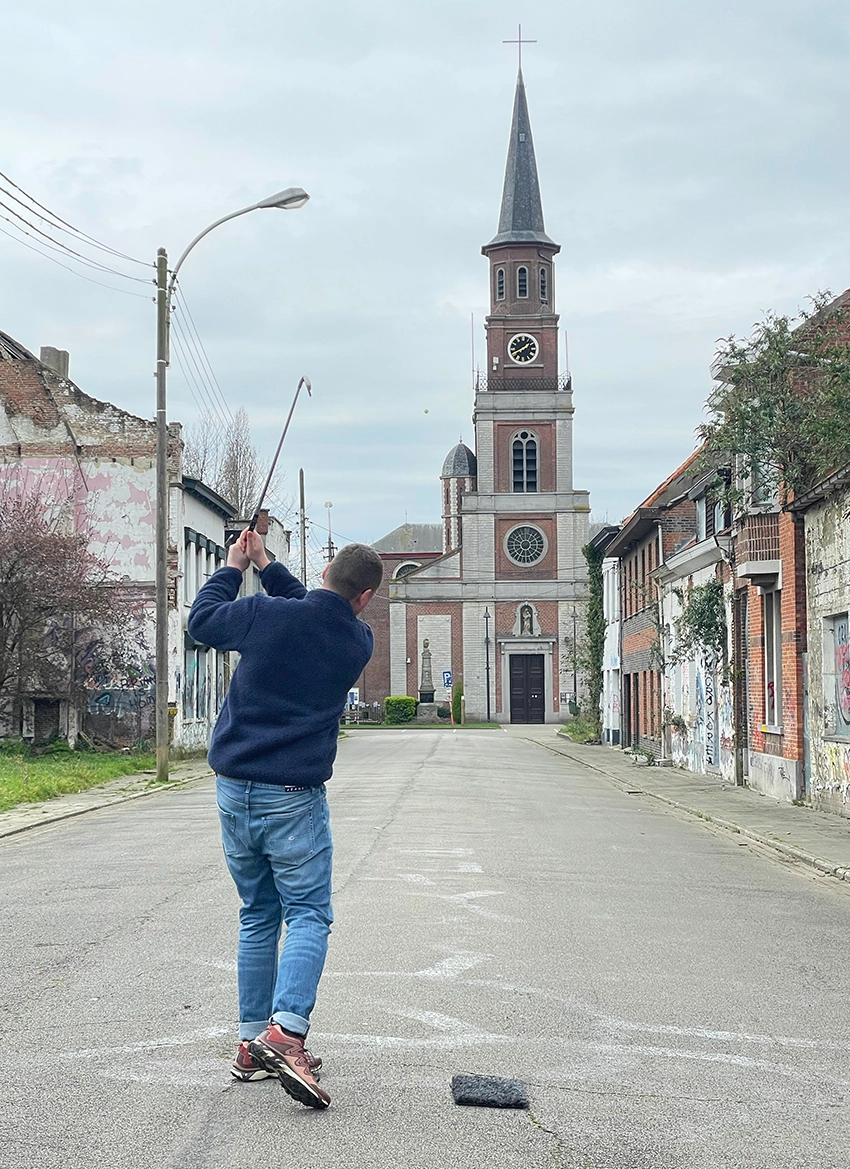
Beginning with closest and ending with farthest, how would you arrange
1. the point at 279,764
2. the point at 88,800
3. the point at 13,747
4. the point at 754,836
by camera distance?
1. the point at 279,764
2. the point at 754,836
3. the point at 88,800
4. the point at 13,747

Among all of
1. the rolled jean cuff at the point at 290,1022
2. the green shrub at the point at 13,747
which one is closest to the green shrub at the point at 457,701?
the green shrub at the point at 13,747

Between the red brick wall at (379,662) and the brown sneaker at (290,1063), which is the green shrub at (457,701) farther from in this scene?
the brown sneaker at (290,1063)

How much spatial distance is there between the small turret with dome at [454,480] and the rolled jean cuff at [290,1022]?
114 m

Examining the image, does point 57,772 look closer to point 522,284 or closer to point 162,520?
point 162,520

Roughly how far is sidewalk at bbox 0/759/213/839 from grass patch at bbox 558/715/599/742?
72.9ft

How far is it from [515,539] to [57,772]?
59.5m

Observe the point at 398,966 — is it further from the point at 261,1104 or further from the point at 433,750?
the point at 433,750

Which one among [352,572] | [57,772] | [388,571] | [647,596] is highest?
[388,571]

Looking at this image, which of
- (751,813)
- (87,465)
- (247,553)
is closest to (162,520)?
(87,465)

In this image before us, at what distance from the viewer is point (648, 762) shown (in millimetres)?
34844

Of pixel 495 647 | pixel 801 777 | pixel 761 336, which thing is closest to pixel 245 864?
pixel 761 336

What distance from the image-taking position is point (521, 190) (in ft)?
278

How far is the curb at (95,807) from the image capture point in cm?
1630

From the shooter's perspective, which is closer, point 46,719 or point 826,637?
point 826,637
